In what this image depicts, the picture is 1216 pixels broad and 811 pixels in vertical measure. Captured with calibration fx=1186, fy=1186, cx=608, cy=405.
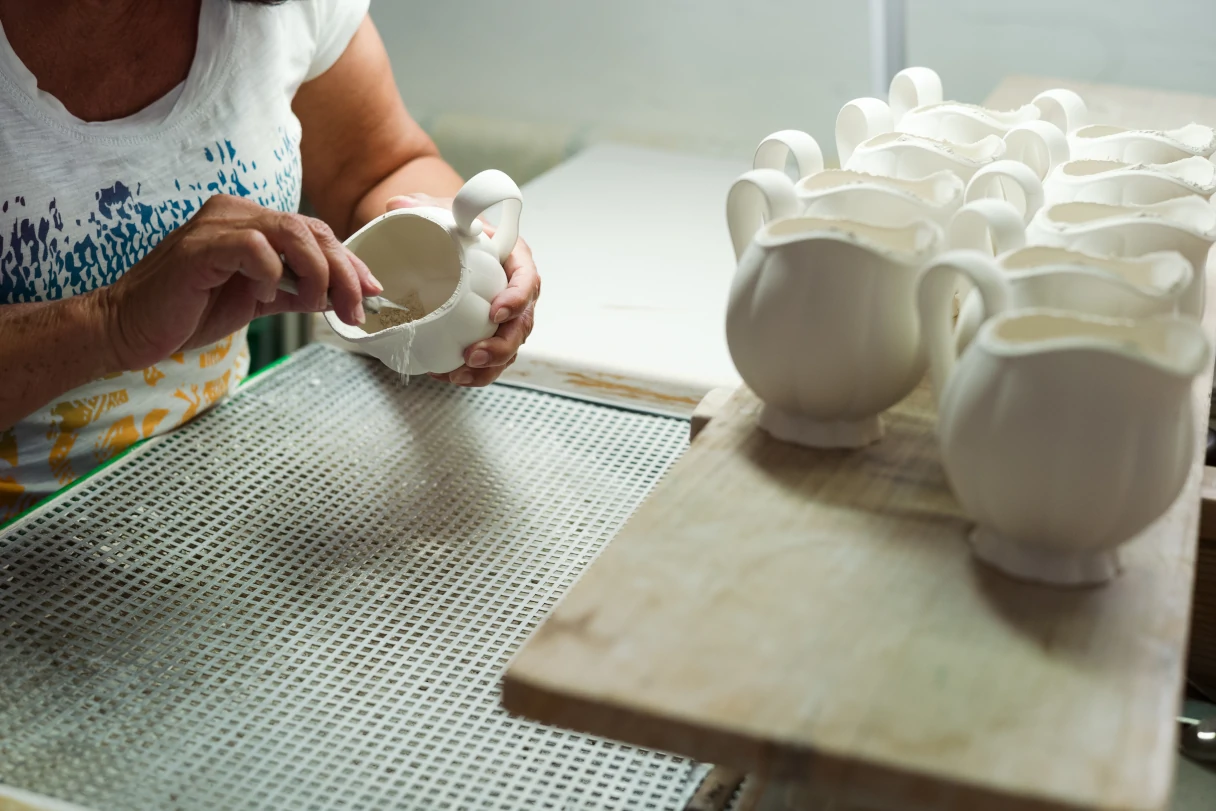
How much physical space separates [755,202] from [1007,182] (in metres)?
0.20

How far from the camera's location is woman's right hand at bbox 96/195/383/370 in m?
0.83

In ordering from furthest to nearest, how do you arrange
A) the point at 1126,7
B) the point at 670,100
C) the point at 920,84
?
the point at 670,100 < the point at 1126,7 < the point at 920,84

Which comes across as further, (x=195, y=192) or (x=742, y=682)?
(x=195, y=192)

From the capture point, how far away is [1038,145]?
906 mm

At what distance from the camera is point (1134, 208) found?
2.42ft

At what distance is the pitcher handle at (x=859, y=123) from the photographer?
952mm

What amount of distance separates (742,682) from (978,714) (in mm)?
93

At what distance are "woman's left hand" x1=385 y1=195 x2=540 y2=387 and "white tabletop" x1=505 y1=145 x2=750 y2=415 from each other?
18 cm

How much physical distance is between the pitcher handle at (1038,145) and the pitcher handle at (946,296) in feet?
1.11

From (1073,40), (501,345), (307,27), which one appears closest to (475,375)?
(501,345)

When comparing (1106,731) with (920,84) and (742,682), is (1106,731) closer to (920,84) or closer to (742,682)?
(742,682)

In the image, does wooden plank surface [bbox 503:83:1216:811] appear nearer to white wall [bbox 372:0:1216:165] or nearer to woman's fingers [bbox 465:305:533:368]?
woman's fingers [bbox 465:305:533:368]

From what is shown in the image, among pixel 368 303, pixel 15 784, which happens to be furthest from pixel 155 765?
pixel 368 303

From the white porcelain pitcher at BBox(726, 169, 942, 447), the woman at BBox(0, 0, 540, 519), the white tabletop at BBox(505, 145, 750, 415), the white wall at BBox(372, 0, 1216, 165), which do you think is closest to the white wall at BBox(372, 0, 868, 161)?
the white wall at BBox(372, 0, 1216, 165)
